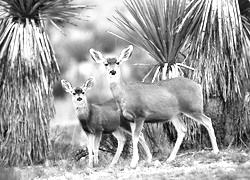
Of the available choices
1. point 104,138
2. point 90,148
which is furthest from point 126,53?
point 104,138

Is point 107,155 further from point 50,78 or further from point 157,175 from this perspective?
point 157,175

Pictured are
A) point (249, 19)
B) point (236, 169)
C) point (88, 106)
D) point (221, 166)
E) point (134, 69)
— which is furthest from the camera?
point (134, 69)

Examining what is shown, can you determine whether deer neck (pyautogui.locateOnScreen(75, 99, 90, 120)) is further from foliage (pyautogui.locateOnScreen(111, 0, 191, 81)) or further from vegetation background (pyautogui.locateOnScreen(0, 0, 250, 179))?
foliage (pyautogui.locateOnScreen(111, 0, 191, 81))

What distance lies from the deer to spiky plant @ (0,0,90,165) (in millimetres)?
1442

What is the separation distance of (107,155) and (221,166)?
4.96m

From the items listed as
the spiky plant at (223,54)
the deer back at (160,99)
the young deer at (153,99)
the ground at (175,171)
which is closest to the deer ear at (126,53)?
the young deer at (153,99)

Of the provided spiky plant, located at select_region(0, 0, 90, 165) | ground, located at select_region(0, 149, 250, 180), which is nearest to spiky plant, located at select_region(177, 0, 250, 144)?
ground, located at select_region(0, 149, 250, 180)

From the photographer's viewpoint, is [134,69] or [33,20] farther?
[134,69]

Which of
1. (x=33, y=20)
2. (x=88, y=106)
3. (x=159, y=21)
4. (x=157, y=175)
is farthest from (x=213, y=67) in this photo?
(x=157, y=175)

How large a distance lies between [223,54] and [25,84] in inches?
144

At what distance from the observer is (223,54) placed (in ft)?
41.1

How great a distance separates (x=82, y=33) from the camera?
20.4 meters

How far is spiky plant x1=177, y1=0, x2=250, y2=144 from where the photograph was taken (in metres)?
12.4

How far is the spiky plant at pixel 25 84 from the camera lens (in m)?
12.8
